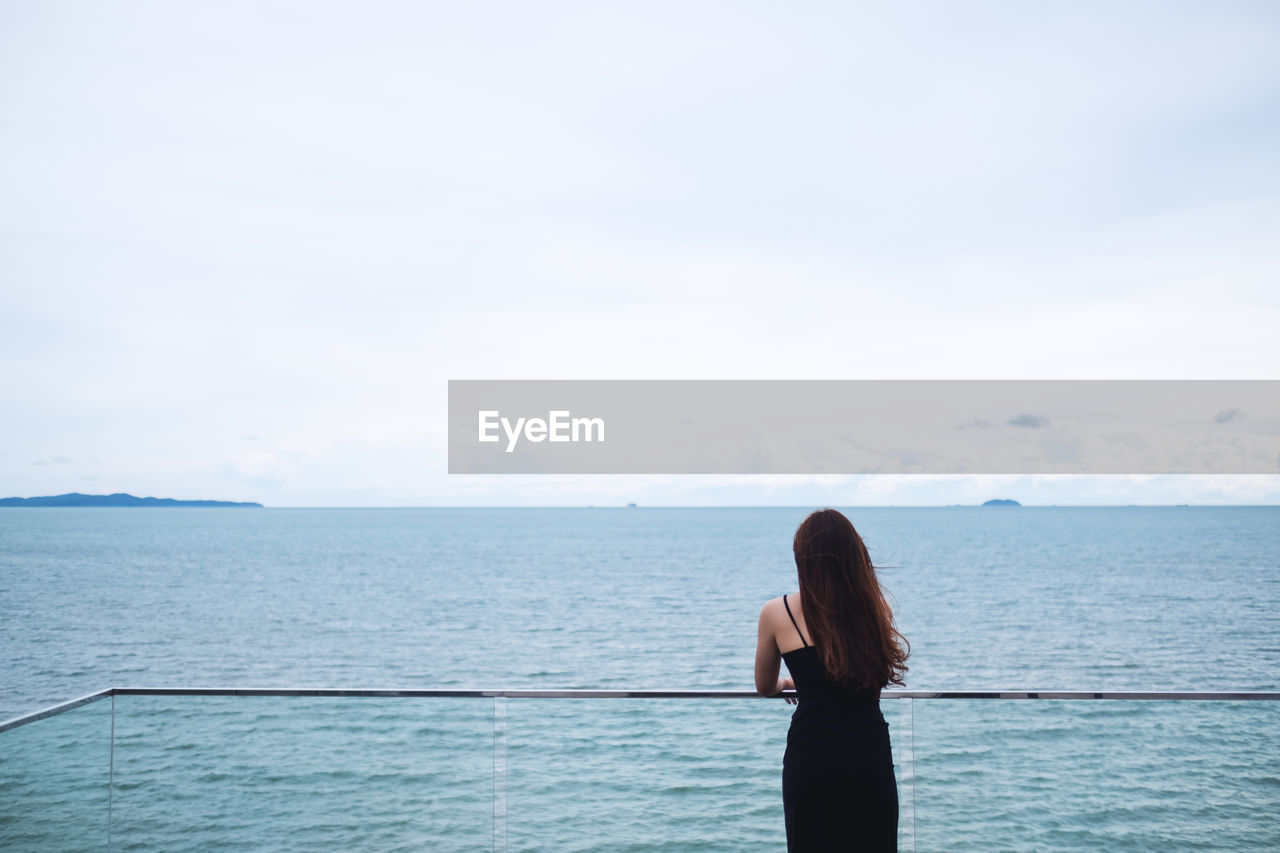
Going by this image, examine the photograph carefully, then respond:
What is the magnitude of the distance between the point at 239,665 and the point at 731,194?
30431 mm

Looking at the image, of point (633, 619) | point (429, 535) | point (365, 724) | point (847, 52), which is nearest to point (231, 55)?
point (847, 52)

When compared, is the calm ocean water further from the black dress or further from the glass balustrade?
the black dress

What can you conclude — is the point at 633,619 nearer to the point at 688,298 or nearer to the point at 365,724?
the point at 688,298

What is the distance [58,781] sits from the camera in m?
3.13

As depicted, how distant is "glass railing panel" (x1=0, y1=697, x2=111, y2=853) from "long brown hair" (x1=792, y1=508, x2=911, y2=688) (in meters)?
2.60

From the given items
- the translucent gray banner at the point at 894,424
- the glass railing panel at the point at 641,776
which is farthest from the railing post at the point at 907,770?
the translucent gray banner at the point at 894,424

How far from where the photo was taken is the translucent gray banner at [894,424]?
68.1 m

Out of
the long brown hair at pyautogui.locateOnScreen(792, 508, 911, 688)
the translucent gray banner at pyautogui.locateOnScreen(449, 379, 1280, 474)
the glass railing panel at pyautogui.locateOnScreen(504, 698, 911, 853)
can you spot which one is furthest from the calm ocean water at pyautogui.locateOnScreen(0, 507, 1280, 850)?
the translucent gray banner at pyautogui.locateOnScreen(449, 379, 1280, 474)

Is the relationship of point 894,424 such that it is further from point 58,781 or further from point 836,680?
point 836,680

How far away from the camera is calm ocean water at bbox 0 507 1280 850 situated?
9.92 feet

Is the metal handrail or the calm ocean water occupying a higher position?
the metal handrail

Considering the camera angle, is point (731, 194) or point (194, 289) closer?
point (731, 194)

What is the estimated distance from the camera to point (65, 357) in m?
65.4

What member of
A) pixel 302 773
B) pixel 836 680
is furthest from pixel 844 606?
pixel 302 773
